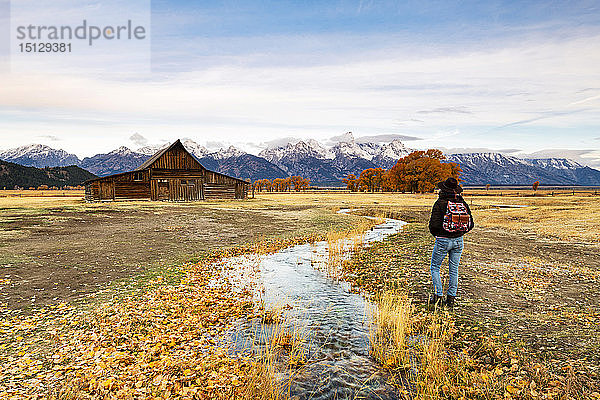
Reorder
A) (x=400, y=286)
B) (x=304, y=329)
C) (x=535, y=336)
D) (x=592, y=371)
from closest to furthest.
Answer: (x=592, y=371) < (x=535, y=336) < (x=304, y=329) < (x=400, y=286)

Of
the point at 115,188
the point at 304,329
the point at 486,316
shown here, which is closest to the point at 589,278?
the point at 486,316

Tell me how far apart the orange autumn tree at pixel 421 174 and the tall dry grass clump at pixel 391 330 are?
95230 millimetres

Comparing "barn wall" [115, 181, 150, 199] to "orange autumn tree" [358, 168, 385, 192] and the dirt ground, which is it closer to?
the dirt ground

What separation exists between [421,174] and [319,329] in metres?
100

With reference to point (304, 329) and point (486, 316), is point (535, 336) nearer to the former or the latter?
point (486, 316)

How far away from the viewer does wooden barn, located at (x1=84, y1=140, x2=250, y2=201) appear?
62750mm

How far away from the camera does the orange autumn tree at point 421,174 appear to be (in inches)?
3969

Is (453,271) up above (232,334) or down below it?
above

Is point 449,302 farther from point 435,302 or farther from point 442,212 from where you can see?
point 442,212

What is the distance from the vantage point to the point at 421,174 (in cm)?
10212

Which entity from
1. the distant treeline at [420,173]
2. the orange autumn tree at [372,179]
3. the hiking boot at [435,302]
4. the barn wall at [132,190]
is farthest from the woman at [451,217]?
the orange autumn tree at [372,179]

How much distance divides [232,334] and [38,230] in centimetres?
2580

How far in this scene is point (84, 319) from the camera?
9.23m

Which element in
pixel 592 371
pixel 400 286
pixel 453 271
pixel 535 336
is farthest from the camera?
pixel 400 286
